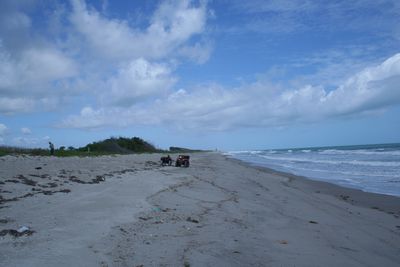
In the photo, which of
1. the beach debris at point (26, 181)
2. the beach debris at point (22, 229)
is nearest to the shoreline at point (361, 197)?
the beach debris at point (22, 229)

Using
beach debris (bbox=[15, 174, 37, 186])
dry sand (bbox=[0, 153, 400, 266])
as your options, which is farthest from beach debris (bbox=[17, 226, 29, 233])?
beach debris (bbox=[15, 174, 37, 186])

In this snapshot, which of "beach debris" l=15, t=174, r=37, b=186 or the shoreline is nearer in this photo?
"beach debris" l=15, t=174, r=37, b=186

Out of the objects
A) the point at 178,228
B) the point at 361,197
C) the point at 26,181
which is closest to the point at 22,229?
the point at 178,228

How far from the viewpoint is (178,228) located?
7.10m

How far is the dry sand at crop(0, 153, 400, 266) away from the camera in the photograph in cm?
534

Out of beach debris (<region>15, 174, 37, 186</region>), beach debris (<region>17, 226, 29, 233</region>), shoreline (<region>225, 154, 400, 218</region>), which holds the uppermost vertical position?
beach debris (<region>15, 174, 37, 186</region>)

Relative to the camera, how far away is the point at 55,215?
7.26 meters

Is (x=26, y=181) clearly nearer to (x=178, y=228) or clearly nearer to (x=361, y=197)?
(x=178, y=228)

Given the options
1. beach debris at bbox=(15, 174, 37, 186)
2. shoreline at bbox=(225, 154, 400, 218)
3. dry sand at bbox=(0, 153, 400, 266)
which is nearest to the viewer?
dry sand at bbox=(0, 153, 400, 266)

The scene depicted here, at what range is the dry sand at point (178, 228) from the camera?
5.34 m

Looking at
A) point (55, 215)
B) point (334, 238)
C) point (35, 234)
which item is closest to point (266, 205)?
point (334, 238)

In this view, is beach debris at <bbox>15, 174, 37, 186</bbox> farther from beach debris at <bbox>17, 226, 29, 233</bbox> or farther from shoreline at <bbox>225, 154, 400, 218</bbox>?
shoreline at <bbox>225, 154, 400, 218</bbox>

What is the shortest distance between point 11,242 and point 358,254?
18.5 feet

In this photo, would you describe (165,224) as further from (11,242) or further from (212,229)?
(11,242)
